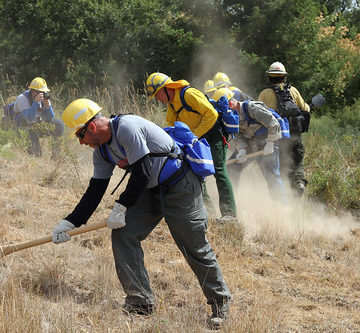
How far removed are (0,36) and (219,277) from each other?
1313cm

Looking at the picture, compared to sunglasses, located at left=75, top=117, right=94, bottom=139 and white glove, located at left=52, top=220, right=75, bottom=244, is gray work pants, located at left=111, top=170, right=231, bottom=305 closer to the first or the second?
white glove, located at left=52, top=220, right=75, bottom=244

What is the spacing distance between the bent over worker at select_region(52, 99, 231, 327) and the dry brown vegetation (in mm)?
222

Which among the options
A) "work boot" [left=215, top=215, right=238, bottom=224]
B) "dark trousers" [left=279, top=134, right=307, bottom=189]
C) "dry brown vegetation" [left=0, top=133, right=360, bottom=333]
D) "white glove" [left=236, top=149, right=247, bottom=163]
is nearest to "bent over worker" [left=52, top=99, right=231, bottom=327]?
"dry brown vegetation" [left=0, top=133, right=360, bottom=333]

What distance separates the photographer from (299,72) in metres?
12.9

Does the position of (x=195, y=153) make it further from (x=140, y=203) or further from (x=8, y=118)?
(x=8, y=118)

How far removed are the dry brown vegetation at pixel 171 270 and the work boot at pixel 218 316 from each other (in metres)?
0.08

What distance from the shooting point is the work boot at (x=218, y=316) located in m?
3.66

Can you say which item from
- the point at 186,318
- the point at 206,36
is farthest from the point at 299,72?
the point at 186,318

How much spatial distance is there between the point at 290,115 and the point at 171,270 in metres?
2.93

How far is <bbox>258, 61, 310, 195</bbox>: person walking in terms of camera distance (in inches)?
262

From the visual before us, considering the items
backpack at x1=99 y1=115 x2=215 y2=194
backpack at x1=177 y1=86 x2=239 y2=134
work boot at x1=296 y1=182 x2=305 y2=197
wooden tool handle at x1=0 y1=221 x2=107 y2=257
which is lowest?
wooden tool handle at x1=0 y1=221 x2=107 y2=257

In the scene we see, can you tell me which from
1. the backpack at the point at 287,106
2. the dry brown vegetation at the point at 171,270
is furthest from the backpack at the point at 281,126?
the dry brown vegetation at the point at 171,270

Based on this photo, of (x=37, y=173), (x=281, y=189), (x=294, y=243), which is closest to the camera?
(x=294, y=243)

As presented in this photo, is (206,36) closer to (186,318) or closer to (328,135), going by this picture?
(328,135)
